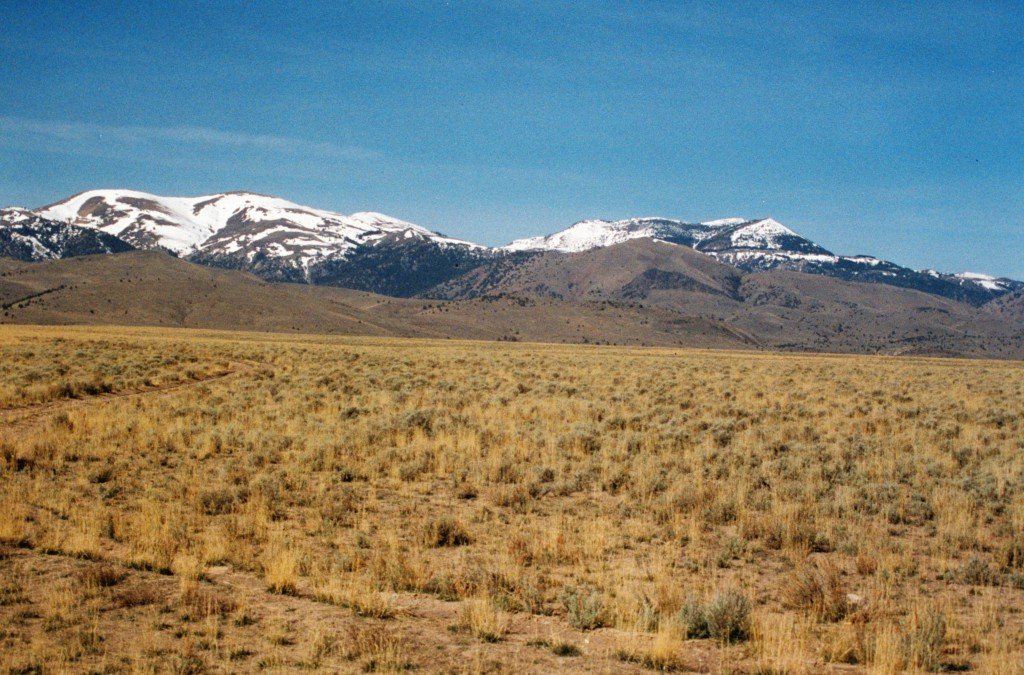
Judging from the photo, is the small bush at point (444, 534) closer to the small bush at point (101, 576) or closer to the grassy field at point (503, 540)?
the grassy field at point (503, 540)

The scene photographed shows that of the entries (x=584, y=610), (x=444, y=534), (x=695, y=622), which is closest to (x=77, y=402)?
(x=444, y=534)

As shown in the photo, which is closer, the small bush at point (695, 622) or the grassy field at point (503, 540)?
the grassy field at point (503, 540)

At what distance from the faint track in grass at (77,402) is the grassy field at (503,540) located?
24 centimetres

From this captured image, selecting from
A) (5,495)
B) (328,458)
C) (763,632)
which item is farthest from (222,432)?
(763,632)

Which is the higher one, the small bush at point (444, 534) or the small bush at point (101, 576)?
the small bush at point (444, 534)

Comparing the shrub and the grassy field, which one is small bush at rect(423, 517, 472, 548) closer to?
the grassy field

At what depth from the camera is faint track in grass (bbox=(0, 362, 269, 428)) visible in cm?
1939

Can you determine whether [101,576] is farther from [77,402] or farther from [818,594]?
[77,402]

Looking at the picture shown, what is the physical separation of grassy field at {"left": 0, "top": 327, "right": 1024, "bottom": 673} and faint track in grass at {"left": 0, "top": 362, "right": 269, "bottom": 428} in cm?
24

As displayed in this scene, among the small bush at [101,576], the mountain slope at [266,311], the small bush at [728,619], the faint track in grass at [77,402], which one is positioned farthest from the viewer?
the mountain slope at [266,311]

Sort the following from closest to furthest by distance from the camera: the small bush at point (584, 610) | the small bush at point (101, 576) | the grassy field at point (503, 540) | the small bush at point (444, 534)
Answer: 1. the grassy field at point (503, 540)
2. the small bush at point (584, 610)
3. the small bush at point (101, 576)
4. the small bush at point (444, 534)

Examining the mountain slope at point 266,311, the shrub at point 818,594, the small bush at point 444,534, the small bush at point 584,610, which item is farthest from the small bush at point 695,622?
the mountain slope at point 266,311

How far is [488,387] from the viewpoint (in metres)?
29.7

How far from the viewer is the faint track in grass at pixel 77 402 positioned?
19.4 metres
